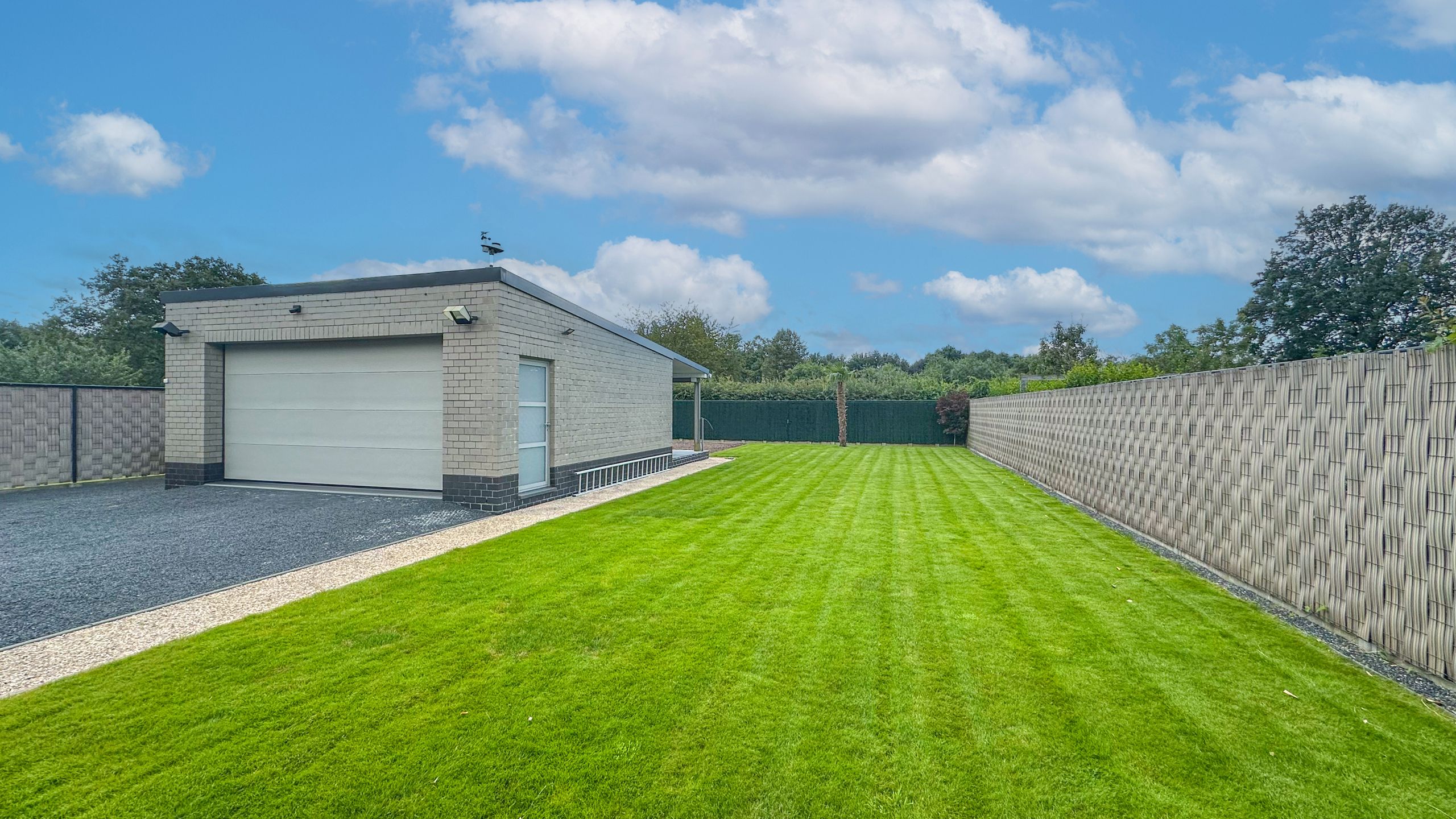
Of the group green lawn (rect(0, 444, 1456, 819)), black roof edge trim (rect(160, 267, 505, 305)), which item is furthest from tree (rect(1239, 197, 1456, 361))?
black roof edge trim (rect(160, 267, 505, 305))

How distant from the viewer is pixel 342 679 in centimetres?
321

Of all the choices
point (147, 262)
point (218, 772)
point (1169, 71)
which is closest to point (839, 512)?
point (218, 772)

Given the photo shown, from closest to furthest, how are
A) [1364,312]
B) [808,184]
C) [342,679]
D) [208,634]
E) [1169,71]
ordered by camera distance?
1. [342,679]
2. [208,634]
3. [1169,71]
4. [808,184]
5. [1364,312]

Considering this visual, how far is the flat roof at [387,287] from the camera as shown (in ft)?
27.5

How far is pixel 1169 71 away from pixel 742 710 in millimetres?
15193

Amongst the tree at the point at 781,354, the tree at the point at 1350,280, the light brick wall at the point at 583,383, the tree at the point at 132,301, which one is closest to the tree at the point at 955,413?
the light brick wall at the point at 583,383

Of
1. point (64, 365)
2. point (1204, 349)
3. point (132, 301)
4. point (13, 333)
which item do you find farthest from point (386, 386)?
point (1204, 349)

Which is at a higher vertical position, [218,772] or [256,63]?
[256,63]

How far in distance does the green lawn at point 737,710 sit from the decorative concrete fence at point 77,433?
9656 mm

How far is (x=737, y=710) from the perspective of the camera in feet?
9.59

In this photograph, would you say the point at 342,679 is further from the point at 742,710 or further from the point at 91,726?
the point at 742,710

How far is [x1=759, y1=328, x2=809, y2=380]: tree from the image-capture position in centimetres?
4919

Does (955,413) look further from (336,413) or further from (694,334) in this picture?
(336,413)

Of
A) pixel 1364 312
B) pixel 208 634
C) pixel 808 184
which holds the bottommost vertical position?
pixel 208 634
